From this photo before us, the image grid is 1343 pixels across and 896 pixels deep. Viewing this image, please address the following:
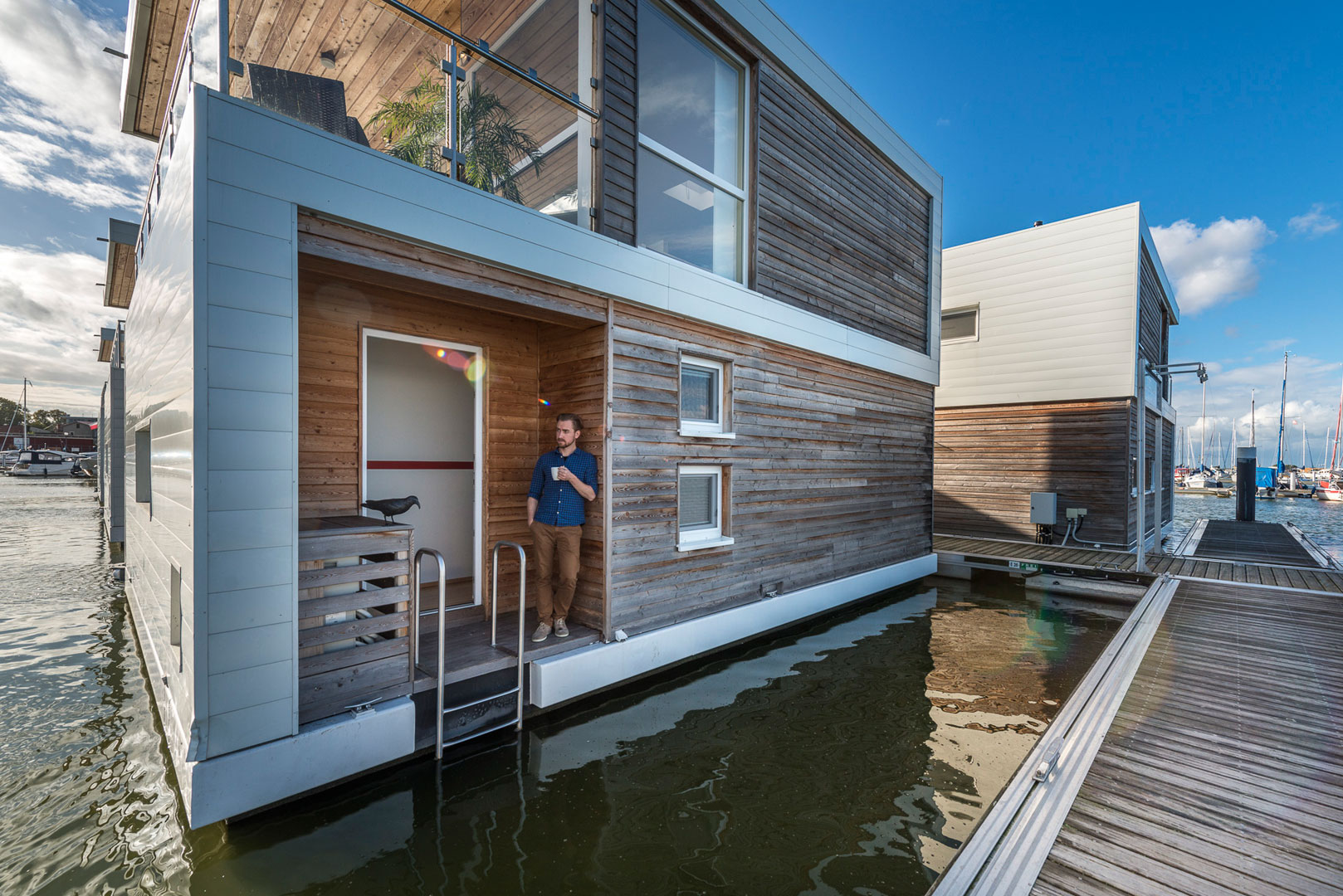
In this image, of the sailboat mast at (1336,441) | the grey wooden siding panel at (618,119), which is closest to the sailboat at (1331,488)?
the sailboat mast at (1336,441)

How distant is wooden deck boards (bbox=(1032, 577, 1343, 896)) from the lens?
2125mm

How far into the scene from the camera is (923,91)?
10.3 metres

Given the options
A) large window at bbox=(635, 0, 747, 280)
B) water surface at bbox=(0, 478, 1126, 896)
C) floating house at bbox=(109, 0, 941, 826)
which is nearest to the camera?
water surface at bbox=(0, 478, 1126, 896)

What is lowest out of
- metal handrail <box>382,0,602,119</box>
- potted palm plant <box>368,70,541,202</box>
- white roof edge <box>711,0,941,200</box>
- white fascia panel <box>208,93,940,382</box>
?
white fascia panel <box>208,93,940,382</box>

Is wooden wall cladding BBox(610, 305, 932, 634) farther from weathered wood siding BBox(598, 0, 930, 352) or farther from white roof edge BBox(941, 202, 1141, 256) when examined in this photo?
white roof edge BBox(941, 202, 1141, 256)

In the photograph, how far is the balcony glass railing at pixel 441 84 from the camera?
9.13ft

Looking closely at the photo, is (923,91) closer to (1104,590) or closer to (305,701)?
(1104,590)

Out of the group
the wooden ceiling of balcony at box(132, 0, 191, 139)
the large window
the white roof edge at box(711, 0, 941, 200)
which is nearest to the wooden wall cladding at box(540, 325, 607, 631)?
the large window

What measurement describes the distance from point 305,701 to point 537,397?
108 inches

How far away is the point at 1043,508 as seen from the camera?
1008 cm

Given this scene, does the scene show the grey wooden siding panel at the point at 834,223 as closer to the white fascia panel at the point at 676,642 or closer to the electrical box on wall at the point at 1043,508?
the white fascia panel at the point at 676,642

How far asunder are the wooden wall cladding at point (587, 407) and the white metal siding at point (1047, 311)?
32.5ft

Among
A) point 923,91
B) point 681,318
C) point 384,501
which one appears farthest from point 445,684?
point 923,91

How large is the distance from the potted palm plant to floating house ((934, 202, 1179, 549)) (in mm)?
10587
